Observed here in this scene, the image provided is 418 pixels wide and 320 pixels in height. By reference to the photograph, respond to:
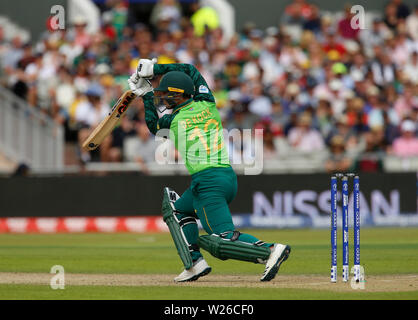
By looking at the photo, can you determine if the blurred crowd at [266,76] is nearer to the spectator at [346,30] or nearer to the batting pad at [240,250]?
the spectator at [346,30]

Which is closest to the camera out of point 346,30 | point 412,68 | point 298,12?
point 412,68

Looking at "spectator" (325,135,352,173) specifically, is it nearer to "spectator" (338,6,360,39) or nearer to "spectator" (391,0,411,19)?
"spectator" (338,6,360,39)

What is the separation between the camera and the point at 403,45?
22156mm

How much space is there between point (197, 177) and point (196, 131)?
449mm

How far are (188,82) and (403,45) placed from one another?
13.2m

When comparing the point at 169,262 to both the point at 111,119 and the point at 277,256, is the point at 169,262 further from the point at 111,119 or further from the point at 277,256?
the point at 277,256

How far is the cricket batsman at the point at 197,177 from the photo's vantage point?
9414 mm

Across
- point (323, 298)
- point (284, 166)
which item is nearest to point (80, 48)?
point (284, 166)

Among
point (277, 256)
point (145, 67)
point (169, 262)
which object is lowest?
point (169, 262)

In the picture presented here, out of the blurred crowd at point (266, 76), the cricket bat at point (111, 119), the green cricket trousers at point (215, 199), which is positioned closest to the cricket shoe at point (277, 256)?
the green cricket trousers at point (215, 199)

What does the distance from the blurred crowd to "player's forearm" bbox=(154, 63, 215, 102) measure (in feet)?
28.2

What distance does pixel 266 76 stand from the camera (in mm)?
21609

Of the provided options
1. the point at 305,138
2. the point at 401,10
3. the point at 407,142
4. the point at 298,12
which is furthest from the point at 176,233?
the point at 401,10

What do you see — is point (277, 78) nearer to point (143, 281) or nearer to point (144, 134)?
point (144, 134)
